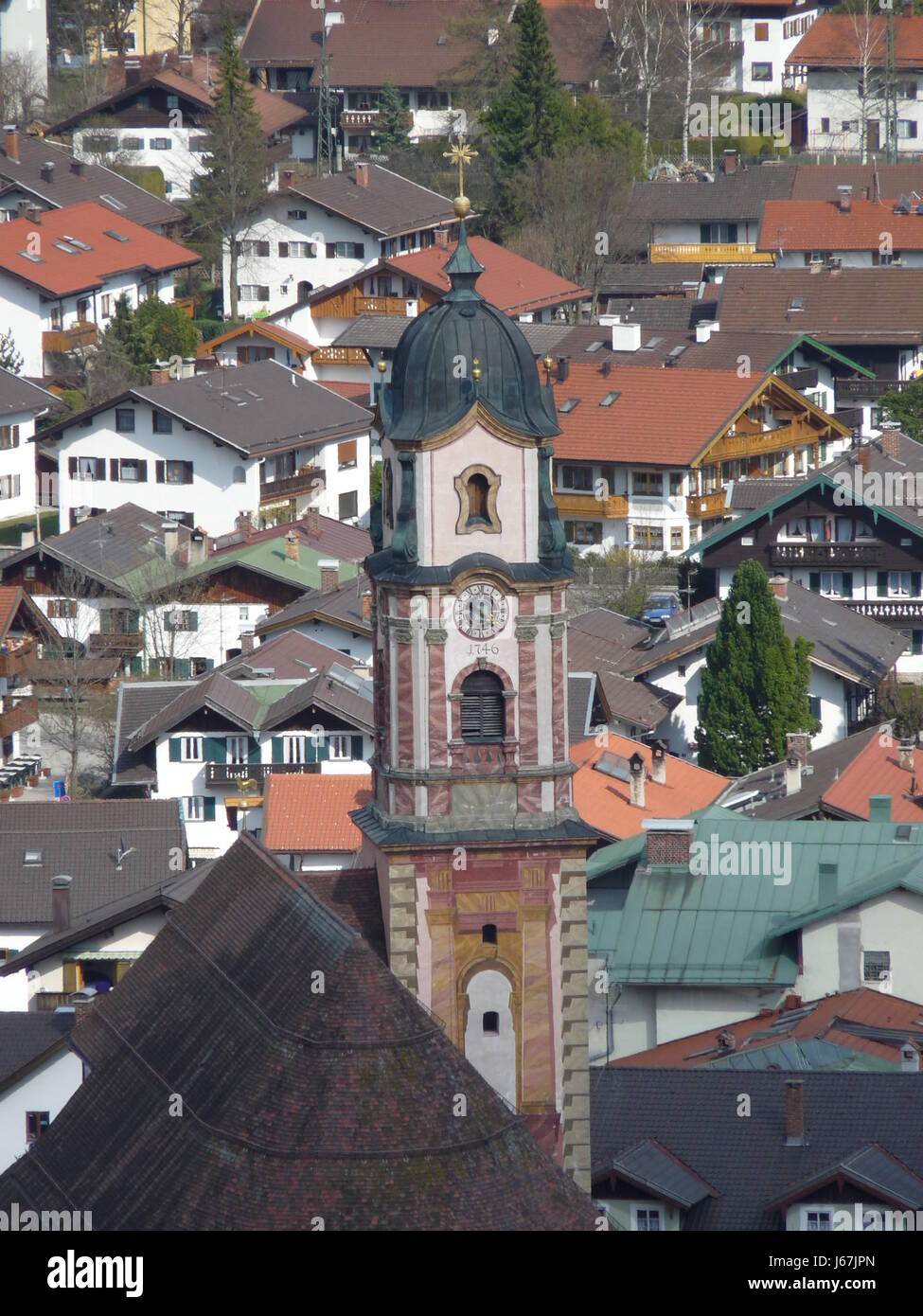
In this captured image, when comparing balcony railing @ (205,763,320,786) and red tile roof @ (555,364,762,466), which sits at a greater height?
red tile roof @ (555,364,762,466)

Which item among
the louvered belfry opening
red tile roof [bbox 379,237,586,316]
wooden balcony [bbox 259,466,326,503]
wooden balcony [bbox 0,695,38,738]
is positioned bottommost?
wooden balcony [bbox 0,695,38,738]

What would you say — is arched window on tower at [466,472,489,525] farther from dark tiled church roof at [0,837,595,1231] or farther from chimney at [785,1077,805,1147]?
chimney at [785,1077,805,1147]

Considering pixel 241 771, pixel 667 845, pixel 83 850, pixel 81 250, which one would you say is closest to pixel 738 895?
pixel 667 845

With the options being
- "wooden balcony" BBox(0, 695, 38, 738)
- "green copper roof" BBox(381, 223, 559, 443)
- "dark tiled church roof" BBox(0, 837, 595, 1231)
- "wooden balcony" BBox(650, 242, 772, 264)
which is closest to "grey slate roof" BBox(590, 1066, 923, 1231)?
"dark tiled church roof" BBox(0, 837, 595, 1231)

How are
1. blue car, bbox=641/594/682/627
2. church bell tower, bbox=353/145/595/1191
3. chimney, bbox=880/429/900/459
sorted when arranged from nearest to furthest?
1. church bell tower, bbox=353/145/595/1191
2. blue car, bbox=641/594/682/627
3. chimney, bbox=880/429/900/459

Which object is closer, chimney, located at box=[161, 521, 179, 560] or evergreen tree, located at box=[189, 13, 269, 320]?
chimney, located at box=[161, 521, 179, 560]

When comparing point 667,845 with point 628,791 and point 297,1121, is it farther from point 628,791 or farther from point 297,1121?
point 297,1121

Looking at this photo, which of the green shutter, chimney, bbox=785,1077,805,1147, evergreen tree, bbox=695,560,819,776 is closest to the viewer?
chimney, bbox=785,1077,805,1147

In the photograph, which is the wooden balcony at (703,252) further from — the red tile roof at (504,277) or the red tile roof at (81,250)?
the red tile roof at (81,250)
